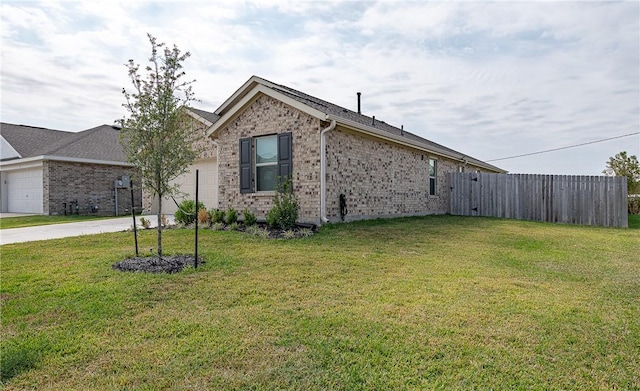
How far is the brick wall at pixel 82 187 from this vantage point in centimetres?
1732

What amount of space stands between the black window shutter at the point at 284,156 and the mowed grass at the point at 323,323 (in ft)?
12.9

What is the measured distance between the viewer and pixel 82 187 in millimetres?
18328

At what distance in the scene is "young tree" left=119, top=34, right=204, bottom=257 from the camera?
5.74m

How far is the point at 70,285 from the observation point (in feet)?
15.4

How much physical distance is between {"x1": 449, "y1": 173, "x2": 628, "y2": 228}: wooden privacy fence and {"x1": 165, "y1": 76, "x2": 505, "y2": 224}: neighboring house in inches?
187

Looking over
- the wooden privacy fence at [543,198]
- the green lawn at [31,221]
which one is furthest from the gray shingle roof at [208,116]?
the wooden privacy fence at [543,198]

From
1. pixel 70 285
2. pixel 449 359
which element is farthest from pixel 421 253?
pixel 70 285

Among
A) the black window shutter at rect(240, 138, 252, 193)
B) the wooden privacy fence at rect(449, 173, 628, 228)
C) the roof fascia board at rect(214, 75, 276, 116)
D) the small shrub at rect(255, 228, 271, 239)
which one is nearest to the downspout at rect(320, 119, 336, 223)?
the small shrub at rect(255, 228, 271, 239)

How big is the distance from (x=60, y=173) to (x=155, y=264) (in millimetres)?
15435

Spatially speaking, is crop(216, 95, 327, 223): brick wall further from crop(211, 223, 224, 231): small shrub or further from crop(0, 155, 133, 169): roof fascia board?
crop(0, 155, 133, 169): roof fascia board

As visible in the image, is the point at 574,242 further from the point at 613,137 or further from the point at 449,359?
the point at 613,137

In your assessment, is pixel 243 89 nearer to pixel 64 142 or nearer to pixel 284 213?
pixel 284 213

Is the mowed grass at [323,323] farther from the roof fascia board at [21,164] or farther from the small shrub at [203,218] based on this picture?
the roof fascia board at [21,164]

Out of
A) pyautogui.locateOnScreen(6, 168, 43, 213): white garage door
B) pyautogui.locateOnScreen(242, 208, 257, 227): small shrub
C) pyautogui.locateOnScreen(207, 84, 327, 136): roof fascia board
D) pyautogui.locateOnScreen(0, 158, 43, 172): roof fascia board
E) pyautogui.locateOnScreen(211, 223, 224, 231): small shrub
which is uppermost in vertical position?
pyautogui.locateOnScreen(207, 84, 327, 136): roof fascia board
